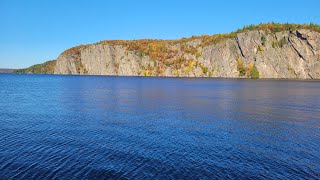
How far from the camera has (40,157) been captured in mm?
21750

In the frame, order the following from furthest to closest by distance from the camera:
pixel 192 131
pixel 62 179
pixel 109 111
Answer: pixel 109 111 < pixel 192 131 < pixel 62 179

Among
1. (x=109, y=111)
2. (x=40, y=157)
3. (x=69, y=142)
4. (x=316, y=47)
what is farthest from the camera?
(x=316, y=47)

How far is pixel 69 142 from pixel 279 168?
16.1 metres

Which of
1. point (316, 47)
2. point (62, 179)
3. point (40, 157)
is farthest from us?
point (316, 47)

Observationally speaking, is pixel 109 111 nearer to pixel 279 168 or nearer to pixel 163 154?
pixel 163 154

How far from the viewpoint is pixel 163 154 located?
2305 centimetres

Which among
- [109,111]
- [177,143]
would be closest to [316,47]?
[109,111]

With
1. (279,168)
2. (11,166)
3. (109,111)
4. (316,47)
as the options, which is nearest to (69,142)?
(11,166)

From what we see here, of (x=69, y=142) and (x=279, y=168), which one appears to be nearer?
(x=279, y=168)

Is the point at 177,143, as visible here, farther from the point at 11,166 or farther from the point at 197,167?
the point at 11,166

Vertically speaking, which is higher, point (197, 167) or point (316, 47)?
point (316, 47)

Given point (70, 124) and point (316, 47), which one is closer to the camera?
point (70, 124)

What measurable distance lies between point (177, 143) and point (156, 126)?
777 cm

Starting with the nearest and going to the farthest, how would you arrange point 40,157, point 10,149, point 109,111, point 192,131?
point 40,157 → point 10,149 → point 192,131 → point 109,111
